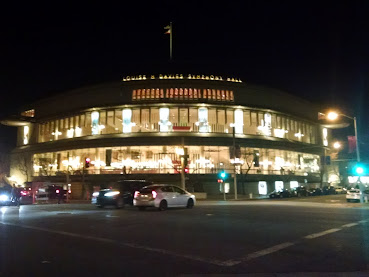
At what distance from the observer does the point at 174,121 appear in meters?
59.6

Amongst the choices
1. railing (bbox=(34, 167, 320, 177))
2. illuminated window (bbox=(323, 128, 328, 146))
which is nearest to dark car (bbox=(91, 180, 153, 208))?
railing (bbox=(34, 167, 320, 177))

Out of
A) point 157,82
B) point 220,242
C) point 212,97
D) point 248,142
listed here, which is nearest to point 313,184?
point 248,142

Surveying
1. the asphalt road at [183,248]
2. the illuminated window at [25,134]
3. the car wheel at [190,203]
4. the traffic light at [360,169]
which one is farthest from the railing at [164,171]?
the asphalt road at [183,248]

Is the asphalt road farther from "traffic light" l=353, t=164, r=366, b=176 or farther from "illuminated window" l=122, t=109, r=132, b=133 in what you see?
"illuminated window" l=122, t=109, r=132, b=133

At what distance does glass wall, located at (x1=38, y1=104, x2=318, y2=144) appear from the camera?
5944 cm

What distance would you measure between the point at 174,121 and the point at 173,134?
2.61 meters

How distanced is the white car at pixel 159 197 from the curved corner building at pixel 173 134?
3243 cm

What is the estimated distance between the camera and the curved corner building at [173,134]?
5800 cm

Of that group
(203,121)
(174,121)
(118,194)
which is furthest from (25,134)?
(118,194)

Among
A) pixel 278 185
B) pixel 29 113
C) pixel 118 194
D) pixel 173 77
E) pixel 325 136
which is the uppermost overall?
pixel 173 77

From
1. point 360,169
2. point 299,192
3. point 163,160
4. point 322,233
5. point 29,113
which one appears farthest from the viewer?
point 29,113

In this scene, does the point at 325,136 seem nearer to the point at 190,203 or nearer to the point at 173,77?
the point at 173,77

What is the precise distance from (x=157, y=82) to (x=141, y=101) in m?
3.93

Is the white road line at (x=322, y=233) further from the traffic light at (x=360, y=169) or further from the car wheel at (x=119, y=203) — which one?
the traffic light at (x=360, y=169)
